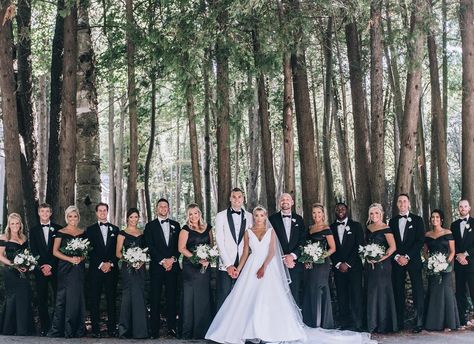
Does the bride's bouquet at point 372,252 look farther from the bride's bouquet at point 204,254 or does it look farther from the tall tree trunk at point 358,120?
the tall tree trunk at point 358,120

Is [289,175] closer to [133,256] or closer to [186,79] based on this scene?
[186,79]

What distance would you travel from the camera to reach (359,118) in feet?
41.8

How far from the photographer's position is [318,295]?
31.0 feet

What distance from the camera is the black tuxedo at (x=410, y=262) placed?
9.71 meters

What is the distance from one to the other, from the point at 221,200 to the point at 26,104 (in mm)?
5527

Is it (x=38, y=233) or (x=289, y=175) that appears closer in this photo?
(x=38, y=233)

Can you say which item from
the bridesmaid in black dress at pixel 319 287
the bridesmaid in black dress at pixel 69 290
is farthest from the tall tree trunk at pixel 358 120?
the bridesmaid in black dress at pixel 69 290

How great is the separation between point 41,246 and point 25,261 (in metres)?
0.42

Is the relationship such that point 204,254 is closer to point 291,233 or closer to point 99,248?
point 291,233

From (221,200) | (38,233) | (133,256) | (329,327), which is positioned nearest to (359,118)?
(221,200)

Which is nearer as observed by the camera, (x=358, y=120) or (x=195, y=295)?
(x=195, y=295)

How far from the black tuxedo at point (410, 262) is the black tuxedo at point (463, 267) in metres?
0.82

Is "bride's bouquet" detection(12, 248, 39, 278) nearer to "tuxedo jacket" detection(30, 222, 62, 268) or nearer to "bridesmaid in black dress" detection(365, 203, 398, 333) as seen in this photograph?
"tuxedo jacket" detection(30, 222, 62, 268)

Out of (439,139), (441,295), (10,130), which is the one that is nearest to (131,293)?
(10,130)
